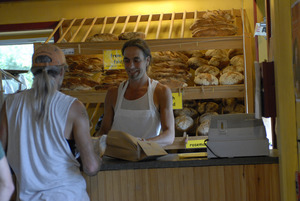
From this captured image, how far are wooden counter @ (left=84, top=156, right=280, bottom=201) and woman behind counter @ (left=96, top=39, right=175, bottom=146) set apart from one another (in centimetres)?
64

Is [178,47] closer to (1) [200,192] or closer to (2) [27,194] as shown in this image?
(1) [200,192]

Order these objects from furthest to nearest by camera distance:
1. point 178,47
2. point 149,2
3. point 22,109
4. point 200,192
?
point 149,2 < point 178,47 < point 200,192 < point 22,109

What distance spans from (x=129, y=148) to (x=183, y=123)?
5.89 feet

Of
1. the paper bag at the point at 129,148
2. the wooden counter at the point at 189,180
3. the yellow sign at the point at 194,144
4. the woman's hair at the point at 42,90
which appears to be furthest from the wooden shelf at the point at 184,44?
the woman's hair at the point at 42,90

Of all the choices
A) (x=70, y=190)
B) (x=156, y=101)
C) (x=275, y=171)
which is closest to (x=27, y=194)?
(x=70, y=190)

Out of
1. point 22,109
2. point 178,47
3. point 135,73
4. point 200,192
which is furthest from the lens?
point 178,47

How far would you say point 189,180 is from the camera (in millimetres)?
2250

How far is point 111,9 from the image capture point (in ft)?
15.8

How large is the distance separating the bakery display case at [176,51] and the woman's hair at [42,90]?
2.13 m

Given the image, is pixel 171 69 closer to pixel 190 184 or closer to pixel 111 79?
pixel 111 79

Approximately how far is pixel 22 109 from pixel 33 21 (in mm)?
3398

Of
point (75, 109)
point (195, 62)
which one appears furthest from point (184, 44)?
point (75, 109)

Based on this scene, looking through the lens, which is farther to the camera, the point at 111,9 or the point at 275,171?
the point at 111,9

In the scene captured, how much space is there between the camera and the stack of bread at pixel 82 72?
4.04 metres
